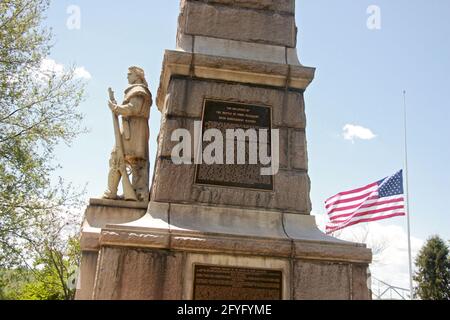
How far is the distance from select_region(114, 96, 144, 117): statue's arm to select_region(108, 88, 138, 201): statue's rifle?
112mm

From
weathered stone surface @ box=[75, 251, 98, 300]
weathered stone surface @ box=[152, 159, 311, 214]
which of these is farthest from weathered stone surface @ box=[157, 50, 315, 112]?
weathered stone surface @ box=[75, 251, 98, 300]

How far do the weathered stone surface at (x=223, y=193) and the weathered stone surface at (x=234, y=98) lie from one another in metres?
0.72

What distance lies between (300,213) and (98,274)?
254cm

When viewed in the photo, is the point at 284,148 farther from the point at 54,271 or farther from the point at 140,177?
the point at 54,271

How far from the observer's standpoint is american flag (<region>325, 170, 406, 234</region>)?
48.3 ft

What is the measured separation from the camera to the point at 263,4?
7.38 m

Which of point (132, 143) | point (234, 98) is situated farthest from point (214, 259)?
point (132, 143)

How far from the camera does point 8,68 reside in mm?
15977

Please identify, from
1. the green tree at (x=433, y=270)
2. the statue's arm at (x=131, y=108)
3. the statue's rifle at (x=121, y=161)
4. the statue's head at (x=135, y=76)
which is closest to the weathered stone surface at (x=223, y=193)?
the statue's rifle at (x=121, y=161)

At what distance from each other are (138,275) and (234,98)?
8.62ft

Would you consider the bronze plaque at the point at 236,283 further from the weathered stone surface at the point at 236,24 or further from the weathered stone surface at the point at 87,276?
the weathered stone surface at the point at 236,24

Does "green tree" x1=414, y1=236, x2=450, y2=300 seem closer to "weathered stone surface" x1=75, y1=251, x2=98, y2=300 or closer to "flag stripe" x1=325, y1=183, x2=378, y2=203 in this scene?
"flag stripe" x1=325, y1=183, x2=378, y2=203
